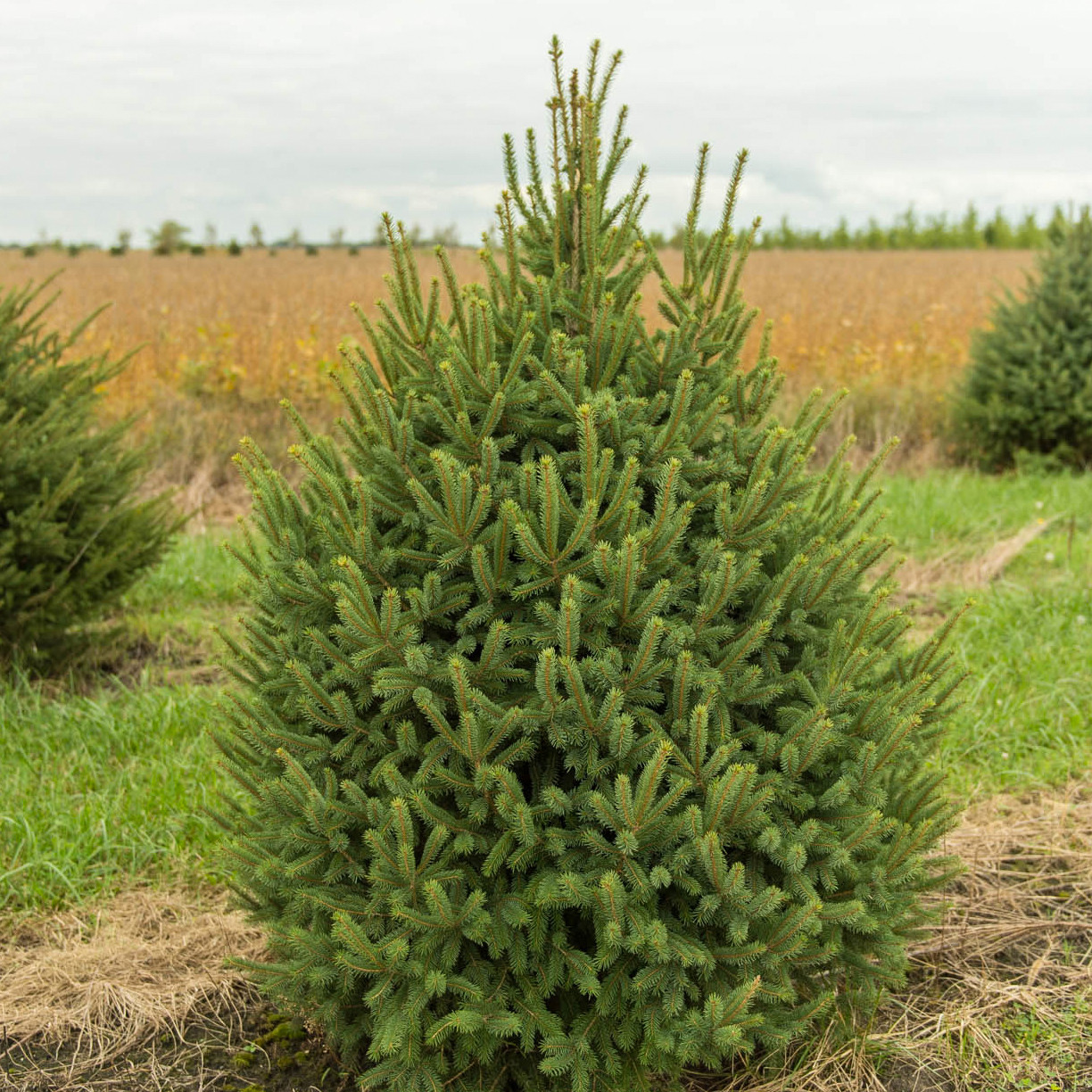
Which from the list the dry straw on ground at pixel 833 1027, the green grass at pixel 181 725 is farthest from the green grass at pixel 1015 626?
the dry straw on ground at pixel 833 1027

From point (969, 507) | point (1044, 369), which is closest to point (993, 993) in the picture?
point (969, 507)

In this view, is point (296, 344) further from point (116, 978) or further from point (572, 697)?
point (572, 697)

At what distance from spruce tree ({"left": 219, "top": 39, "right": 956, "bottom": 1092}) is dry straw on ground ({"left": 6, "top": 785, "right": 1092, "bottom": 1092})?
331 mm

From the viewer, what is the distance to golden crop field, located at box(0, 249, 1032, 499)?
9547 mm

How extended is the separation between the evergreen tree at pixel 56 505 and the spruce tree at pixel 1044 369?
7.36 metres

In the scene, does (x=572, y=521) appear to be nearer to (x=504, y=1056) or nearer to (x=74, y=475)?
(x=504, y=1056)

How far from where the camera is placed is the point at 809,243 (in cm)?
4456

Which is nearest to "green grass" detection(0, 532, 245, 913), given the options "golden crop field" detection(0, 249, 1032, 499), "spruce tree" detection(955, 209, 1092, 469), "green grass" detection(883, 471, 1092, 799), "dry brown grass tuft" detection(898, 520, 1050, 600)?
"golden crop field" detection(0, 249, 1032, 499)

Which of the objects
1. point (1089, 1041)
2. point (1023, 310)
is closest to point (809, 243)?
point (1023, 310)

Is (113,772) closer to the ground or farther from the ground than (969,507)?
closer to the ground

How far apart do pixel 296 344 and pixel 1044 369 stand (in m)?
7.11

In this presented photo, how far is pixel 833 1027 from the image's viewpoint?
2.53 metres

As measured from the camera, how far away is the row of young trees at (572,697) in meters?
1.99

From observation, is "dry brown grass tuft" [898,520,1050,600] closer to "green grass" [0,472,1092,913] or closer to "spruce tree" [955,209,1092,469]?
"green grass" [0,472,1092,913]
